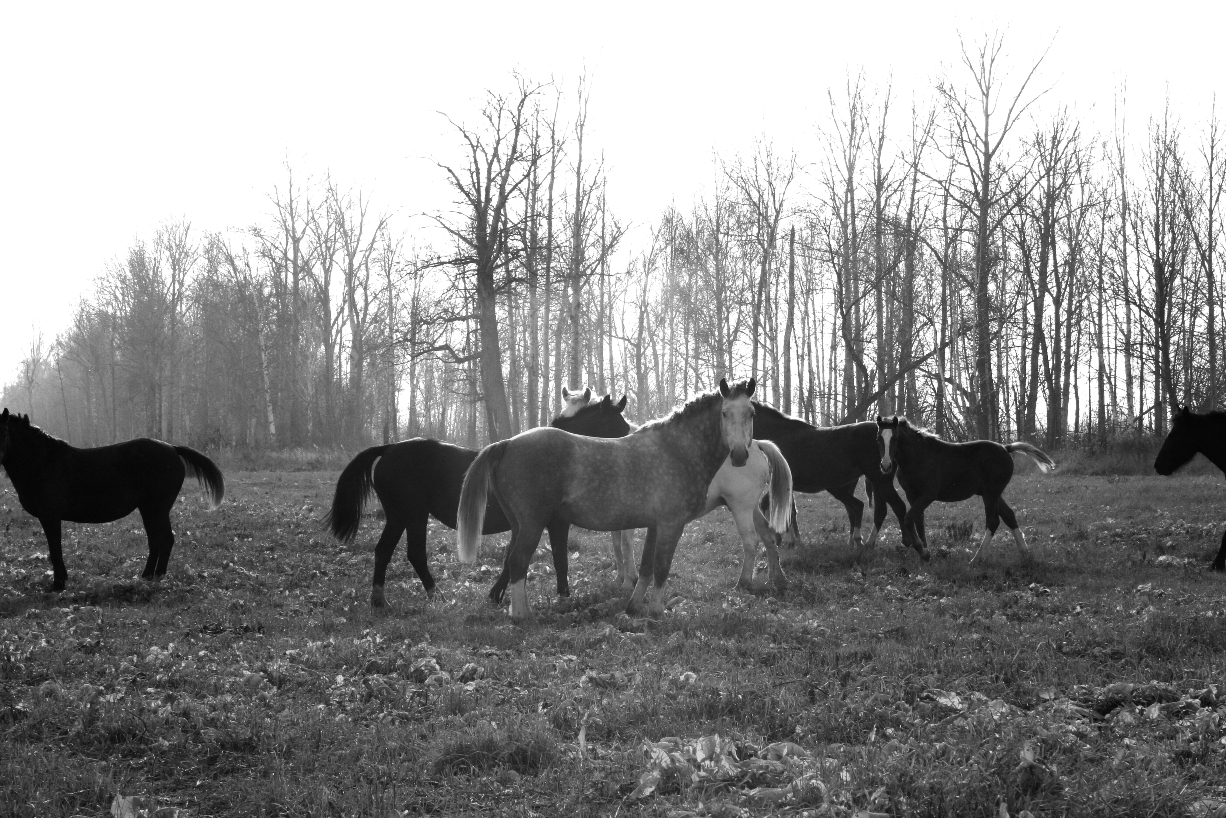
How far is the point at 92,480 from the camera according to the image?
1091cm

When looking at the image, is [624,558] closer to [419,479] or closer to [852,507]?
[419,479]

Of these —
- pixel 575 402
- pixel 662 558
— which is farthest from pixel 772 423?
pixel 662 558

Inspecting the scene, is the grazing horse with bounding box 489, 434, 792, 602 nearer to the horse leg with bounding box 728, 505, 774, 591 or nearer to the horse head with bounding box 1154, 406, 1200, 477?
the horse leg with bounding box 728, 505, 774, 591

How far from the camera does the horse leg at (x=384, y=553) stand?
31.9ft

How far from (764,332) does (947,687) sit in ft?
115

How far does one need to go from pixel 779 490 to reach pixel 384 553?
485 cm

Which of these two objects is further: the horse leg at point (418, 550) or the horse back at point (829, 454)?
the horse back at point (829, 454)

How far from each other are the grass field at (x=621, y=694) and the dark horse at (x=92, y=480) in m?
0.75

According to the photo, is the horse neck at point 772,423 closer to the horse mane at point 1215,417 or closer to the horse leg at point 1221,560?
the horse mane at point 1215,417

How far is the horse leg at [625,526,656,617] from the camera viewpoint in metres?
8.96

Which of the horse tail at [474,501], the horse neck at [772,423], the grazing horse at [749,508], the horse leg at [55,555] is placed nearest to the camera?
the horse tail at [474,501]

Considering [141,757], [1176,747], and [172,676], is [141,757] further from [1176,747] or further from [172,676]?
[1176,747]

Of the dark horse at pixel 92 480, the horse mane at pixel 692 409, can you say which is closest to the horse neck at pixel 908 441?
the horse mane at pixel 692 409

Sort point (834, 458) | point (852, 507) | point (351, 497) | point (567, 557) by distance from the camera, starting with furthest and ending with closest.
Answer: point (852, 507) < point (834, 458) < point (567, 557) < point (351, 497)
